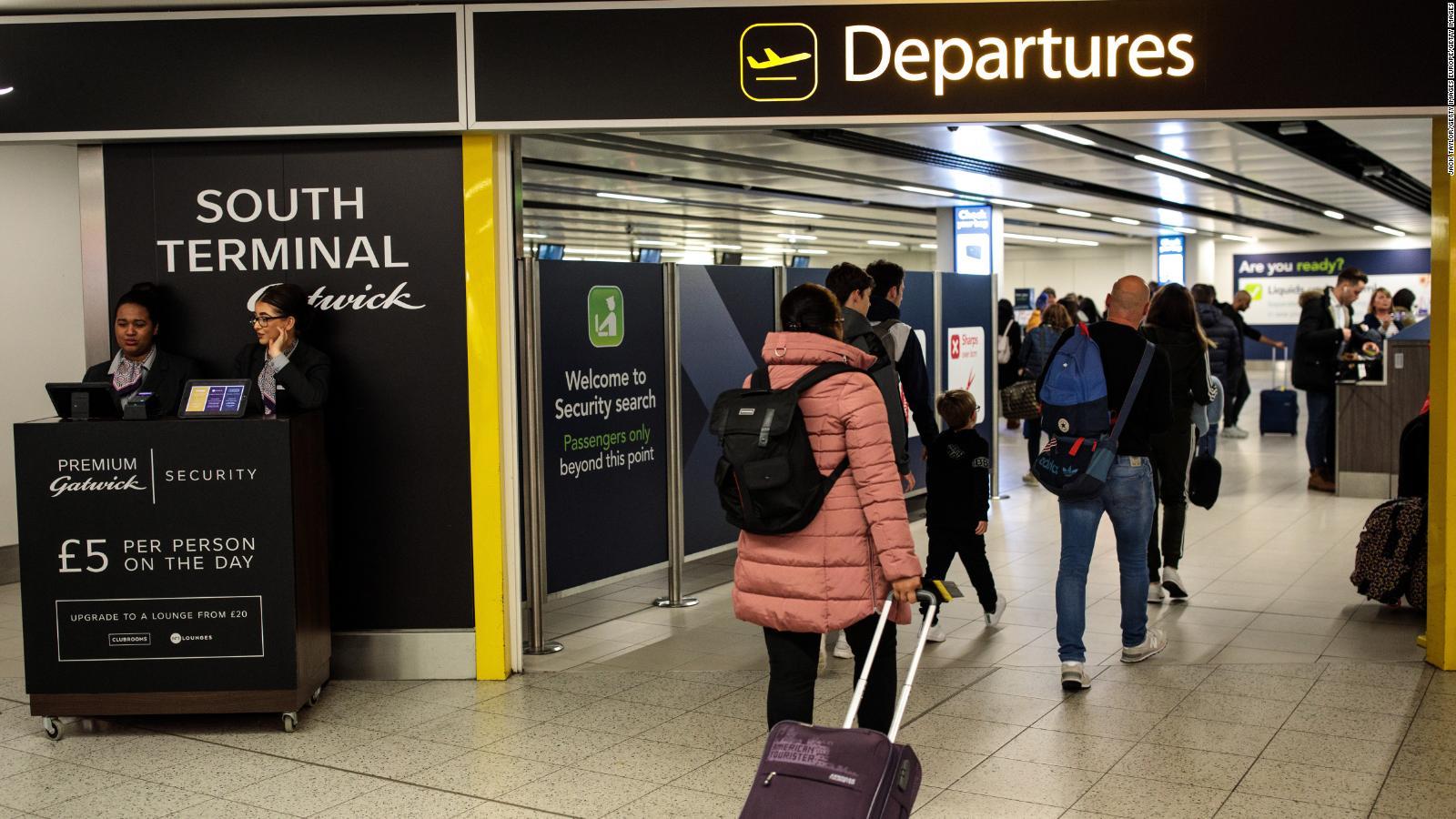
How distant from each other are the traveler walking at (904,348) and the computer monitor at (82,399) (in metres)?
2.93

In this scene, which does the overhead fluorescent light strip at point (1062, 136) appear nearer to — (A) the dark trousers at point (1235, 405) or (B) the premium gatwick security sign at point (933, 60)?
(A) the dark trousers at point (1235, 405)

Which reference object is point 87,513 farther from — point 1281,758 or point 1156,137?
point 1156,137

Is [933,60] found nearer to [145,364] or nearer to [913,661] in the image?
[913,661]

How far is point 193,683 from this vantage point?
4738mm

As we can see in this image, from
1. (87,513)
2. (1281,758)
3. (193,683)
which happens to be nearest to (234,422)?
(87,513)

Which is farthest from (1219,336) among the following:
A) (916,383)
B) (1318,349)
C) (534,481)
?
(534,481)

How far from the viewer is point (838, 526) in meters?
3.50

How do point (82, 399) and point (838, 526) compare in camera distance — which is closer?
point (838, 526)

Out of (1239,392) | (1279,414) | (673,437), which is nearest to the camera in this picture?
(673,437)

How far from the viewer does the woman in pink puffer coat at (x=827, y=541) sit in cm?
345

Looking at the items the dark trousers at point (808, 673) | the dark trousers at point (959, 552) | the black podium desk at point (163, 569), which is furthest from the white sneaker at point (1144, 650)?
the black podium desk at point (163, 569)

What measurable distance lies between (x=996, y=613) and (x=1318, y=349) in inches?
222

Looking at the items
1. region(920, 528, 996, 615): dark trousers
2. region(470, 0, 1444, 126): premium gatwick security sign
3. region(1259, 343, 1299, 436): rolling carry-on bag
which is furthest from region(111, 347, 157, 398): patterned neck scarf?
region(1259, 343, 1299, 436): rolling carry-on bag

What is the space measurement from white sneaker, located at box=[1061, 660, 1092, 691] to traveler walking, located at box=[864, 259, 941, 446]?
105 cm
